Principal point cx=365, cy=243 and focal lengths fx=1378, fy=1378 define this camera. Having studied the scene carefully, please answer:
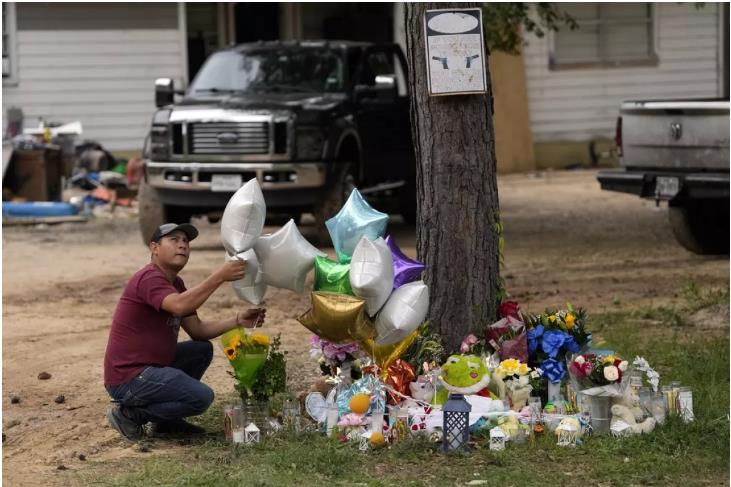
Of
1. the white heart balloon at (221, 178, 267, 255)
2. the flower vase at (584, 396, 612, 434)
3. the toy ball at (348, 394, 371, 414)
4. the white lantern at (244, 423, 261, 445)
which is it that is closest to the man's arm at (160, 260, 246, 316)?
the white heart balloon at (221, 178, 267, 255)

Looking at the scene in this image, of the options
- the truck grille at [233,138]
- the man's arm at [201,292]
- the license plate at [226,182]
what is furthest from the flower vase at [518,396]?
the truck grille at [233,138]

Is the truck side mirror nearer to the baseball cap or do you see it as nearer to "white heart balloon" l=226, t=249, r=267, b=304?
the baseball cap

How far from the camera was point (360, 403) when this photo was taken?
259 inches

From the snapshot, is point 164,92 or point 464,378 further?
point 164,92

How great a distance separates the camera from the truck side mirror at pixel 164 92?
49.3ft

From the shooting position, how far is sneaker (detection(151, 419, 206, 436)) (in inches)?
275

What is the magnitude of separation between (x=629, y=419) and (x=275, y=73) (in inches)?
357

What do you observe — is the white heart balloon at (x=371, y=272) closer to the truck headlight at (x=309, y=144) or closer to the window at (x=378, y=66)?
the truck headlight at (x=309, y=144)

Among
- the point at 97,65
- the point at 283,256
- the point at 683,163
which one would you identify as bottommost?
the point at 283,256

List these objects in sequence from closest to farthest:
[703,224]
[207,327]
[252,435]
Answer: [252,435] < [207,327] < [703,224]

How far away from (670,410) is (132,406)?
2666 mm

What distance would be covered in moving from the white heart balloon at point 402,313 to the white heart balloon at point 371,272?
0.06m

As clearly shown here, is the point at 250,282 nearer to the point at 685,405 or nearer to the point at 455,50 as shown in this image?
the point at 455,50

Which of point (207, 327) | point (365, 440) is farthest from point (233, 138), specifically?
point (365, 440)
